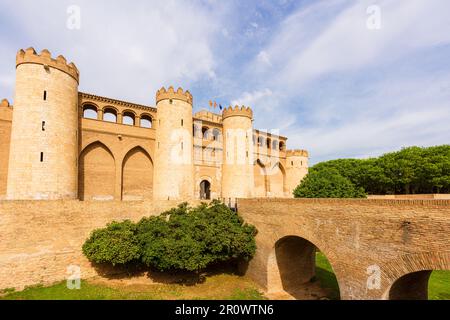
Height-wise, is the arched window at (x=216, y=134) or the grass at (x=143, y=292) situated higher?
the arched window at (x=216, y=134)

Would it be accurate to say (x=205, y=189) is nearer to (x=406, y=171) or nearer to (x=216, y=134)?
(x=216, y=134)

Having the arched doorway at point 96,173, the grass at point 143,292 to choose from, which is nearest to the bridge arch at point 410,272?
the grass at point 143,292

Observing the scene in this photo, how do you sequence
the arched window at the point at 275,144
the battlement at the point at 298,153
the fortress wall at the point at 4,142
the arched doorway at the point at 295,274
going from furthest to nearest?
the battlement at the point at 298,153
the arched window at the point at 275,144
the fortress wall at the point at 4,142
the arched doorway at the point at 295,274

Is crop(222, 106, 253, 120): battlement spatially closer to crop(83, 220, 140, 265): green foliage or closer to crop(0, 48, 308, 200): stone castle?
crop(0, 48, 308, 200): stone castle

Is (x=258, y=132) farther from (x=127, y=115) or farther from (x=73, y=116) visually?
(x=73, y=116)

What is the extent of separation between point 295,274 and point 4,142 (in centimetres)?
2188

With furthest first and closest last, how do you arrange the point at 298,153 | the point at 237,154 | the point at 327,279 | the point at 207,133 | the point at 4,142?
the point at 298,153 < the point at 207,133 < the point at 237,154 < the point at 4,142 < the point at 327,279

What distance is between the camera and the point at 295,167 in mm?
33188

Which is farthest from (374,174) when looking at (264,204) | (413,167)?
(264,204)

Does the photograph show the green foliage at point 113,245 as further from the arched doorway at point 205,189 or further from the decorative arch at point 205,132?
the decorative arch at point 205,132

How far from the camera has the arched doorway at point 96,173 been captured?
61.2 ft

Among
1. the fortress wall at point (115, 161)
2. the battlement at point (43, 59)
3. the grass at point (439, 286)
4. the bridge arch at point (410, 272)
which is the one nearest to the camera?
the bridge arch at point (410, 272)

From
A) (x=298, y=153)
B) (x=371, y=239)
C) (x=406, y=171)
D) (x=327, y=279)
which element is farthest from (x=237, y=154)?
(x=406, y=171)

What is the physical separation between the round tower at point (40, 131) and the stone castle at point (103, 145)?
0.17 feet
